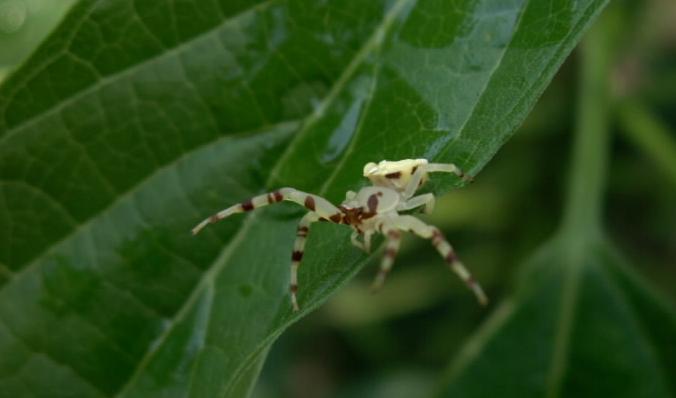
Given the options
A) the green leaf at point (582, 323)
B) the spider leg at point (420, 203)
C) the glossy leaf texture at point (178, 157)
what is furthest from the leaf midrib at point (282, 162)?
the green leaf at point (582, 323)

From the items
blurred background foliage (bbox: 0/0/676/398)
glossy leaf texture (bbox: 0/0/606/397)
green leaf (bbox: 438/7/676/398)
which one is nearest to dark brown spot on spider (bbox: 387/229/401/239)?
glossy leaf texture (bbox: 0/0/606/397)

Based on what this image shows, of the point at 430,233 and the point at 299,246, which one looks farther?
the point at 430,233

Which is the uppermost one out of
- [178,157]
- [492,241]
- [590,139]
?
[178,157]

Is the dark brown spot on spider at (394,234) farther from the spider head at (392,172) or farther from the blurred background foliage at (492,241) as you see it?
the blurred background foliage at (492,241)

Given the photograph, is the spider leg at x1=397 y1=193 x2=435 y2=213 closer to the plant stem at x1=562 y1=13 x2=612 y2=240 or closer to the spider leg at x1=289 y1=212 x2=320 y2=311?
the spider leg at x1=289 y1=212 x2=320 y2=311

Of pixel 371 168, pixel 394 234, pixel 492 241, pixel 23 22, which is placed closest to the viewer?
pixel 371 168

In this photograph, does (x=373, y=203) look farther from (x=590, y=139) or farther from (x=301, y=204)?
(x=590, y=139)

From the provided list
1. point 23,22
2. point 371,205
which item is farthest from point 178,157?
point 23,22
